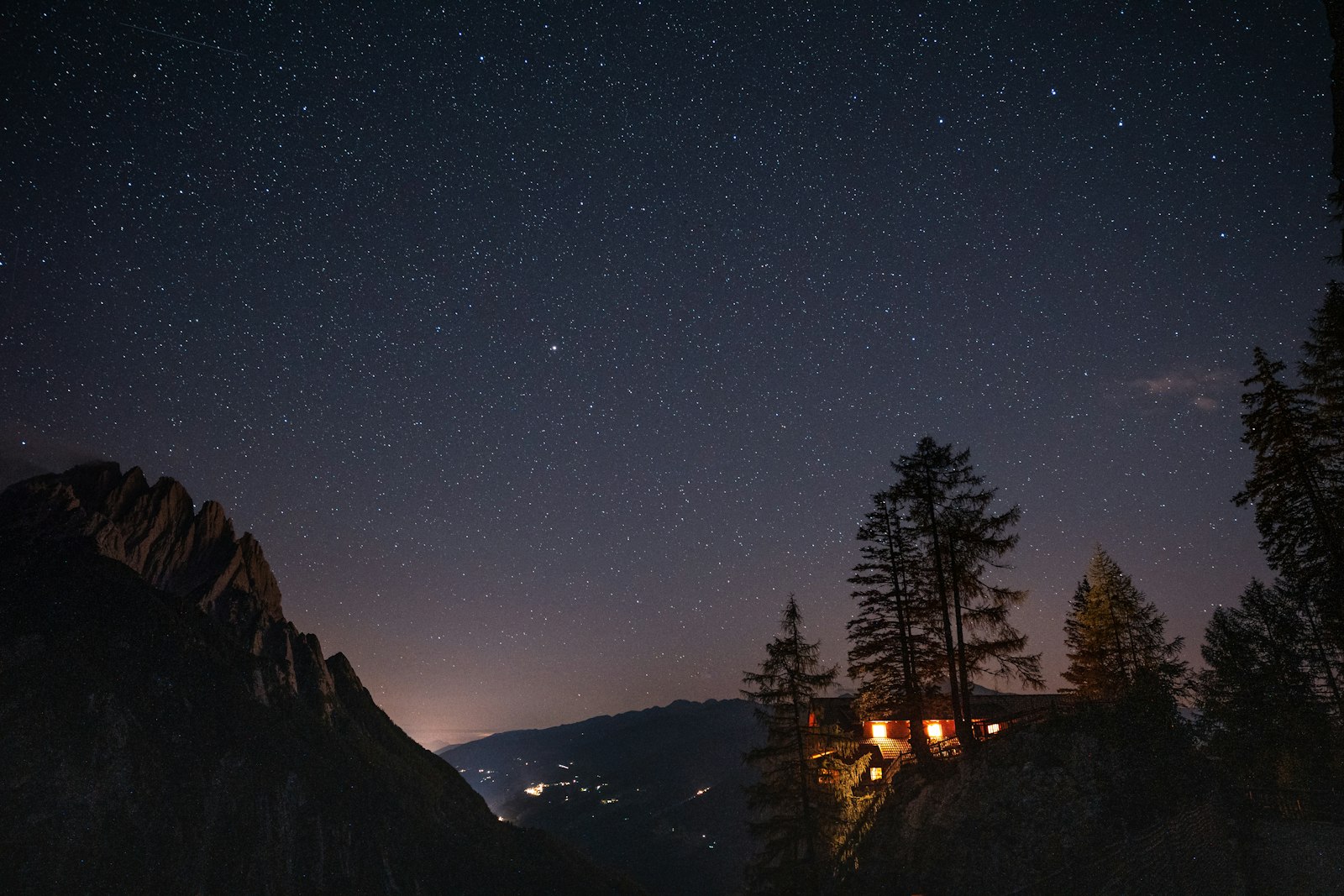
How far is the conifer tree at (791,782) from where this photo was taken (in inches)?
929

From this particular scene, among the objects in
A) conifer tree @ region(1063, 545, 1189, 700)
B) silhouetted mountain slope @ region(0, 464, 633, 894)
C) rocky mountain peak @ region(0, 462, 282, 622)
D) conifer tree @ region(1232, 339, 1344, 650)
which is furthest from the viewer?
rocky mountain peak @ region(0, 462, 282, 622)

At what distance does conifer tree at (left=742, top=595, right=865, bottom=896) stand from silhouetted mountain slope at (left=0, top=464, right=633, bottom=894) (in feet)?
357

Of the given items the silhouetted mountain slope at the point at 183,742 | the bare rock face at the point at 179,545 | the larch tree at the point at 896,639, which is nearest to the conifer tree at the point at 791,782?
the larch tree at the point at 896,639

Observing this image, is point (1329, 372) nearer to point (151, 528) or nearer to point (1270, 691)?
point (1270, 691)

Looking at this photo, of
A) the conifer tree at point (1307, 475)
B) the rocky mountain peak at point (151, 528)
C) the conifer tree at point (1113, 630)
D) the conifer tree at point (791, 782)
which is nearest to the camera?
the conifer tree at point (1307, 475)

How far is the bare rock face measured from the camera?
11569cm

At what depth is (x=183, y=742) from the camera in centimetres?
10206

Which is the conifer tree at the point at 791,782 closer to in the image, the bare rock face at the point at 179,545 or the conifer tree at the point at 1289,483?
the conifer tree at the point at 1289,483

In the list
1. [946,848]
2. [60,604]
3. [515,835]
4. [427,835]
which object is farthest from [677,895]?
[946,848]

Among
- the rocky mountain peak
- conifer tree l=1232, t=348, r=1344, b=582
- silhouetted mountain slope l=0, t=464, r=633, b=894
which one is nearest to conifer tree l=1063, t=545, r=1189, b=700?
conifer tree l=1232, t=348, r=1344, b=582

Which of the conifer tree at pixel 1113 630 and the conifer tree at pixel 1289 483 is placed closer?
the conifer tree at pixel 1289 483

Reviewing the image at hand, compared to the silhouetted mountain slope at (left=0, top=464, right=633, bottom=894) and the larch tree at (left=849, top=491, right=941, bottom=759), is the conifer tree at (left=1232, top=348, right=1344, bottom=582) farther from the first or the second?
the silhouetted mountain slope at (left=0, top=464, right=633, bottom=894)

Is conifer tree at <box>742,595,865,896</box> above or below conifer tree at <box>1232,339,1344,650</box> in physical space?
below

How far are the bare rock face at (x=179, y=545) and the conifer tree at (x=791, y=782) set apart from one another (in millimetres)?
131130
